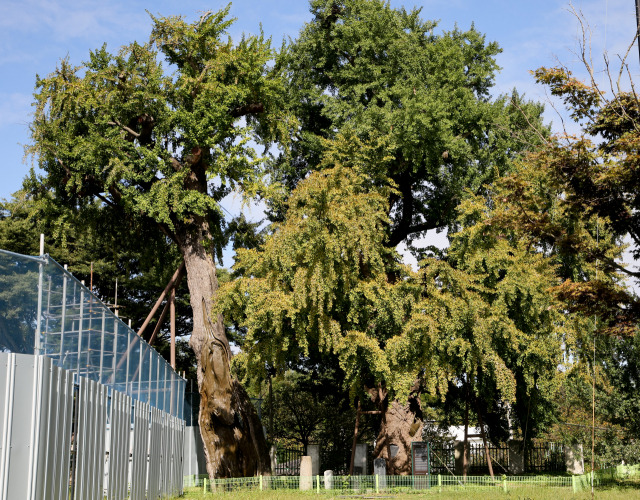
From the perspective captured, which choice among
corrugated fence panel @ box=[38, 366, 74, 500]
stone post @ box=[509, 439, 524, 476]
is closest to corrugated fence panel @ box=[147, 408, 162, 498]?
corrugated fence panel @ box=[38, 366, 74, 500]

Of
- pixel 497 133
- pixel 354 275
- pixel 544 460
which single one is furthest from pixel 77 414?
pixel 544 460

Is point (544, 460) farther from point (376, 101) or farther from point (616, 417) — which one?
point (376, 101)

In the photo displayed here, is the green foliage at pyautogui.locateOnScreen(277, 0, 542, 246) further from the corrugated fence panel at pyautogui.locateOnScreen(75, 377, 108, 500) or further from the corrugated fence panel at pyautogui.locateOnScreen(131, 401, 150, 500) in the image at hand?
the corrugated fence panel at pyautogui.locateOnScreen(75, 377, 108, 500)

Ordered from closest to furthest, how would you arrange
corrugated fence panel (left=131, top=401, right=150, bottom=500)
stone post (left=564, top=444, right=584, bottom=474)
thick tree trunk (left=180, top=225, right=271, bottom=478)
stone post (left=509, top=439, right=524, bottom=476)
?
1. corrugated fence panel (left=131, top=401, right=150, bottom=500)
2. thick tree trunk (left=180, top=225, right=271, bottom=478)
3. stone post (left=509, top=439, right=524, bottom=476)
4. stone post (left=564, top=444, right=584, bottom=474)

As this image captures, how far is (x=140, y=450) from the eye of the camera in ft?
47.0

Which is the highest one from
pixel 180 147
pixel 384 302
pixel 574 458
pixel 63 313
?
pixel 180 147

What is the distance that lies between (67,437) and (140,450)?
5526mm

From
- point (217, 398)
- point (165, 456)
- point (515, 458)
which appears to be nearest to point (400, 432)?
point (217, 398)

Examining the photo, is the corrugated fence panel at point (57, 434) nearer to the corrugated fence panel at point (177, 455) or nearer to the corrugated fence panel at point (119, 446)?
the corrugated fence panel at point (119, 446)

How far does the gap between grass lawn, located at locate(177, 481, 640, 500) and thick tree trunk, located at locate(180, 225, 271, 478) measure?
3.27 meters

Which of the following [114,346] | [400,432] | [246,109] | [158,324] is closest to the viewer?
[114,346]

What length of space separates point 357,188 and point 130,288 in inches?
818

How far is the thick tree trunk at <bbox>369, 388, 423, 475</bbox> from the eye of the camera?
26.6 m

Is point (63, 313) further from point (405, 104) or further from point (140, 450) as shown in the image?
point (405, 104)
